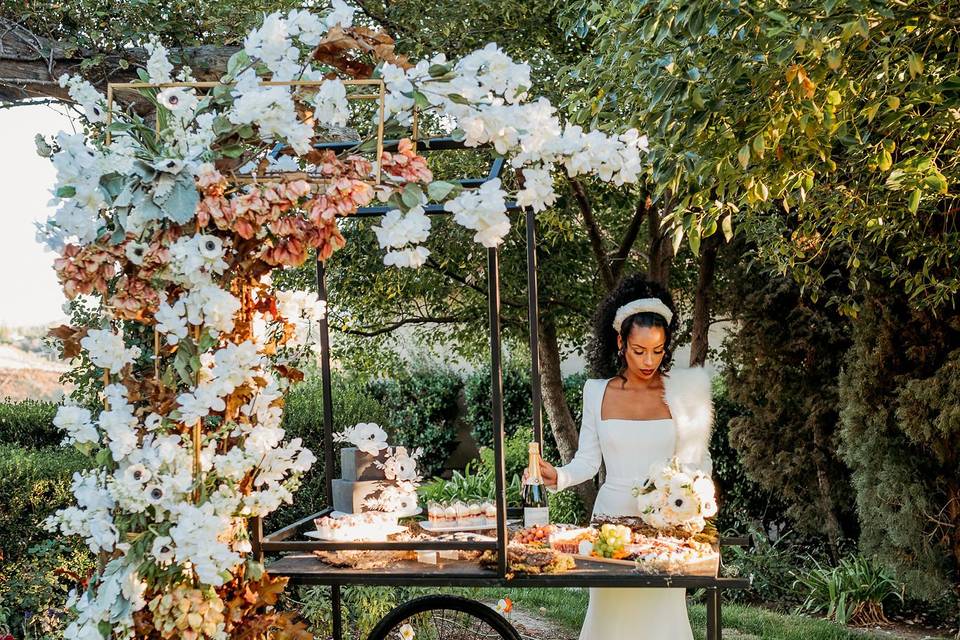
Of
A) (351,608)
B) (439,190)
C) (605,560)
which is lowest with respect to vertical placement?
(351,608)

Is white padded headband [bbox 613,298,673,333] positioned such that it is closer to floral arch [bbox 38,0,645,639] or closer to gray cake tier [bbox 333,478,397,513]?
gray cake tier [bbox 333,478,397,513]

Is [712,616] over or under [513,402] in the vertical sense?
under

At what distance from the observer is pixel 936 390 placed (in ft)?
17.2

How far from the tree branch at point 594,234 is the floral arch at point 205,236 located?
348 cm

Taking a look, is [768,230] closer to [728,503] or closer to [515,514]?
[515,514]

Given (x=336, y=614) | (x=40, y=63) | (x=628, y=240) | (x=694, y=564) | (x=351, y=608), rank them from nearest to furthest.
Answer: (x=694, y=564)
(x=336, y=614)
(x=40, y=63)
(x=351, y=608)
(x=628, y=240)

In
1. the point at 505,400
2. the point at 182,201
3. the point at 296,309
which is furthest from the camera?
the point at 505,400

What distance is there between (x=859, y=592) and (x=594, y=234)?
2611mm

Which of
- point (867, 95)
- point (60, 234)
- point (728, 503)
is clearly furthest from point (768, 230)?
point (60, 234)

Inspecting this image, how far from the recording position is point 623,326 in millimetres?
A: 3658

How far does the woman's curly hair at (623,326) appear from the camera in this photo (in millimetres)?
3625

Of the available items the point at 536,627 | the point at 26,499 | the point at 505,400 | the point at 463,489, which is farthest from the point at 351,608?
the point at 505,400

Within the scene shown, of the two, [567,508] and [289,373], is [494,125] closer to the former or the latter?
[289,373]

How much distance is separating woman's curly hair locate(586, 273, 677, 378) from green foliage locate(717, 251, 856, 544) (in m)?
2.56
